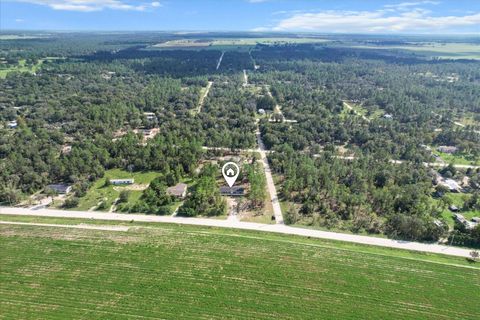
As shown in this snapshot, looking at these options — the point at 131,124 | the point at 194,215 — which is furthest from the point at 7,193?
the point at 131,124

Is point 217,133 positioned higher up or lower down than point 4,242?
higher up

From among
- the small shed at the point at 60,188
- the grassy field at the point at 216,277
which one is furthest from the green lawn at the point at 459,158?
the small shed at the point at 60,188

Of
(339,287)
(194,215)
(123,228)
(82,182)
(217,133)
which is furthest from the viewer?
(217,133)

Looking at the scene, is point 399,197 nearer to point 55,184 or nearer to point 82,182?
point 82,182

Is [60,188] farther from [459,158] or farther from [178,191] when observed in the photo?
[459,158]

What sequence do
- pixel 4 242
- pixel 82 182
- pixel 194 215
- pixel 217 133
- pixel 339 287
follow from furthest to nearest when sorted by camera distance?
pixel 217 133
pixel 82 182
pixel 194 215
pixel 4 242
pixel 339 287

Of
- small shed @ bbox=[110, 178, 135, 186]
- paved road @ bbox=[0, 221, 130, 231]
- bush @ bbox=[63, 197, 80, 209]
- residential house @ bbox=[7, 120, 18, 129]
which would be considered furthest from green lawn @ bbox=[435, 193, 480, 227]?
residential house @ bbox=[7, 120, 18, 129]

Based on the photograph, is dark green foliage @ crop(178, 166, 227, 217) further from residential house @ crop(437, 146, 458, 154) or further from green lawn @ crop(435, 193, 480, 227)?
residential house @ crop(437, 146, 458, 154)
